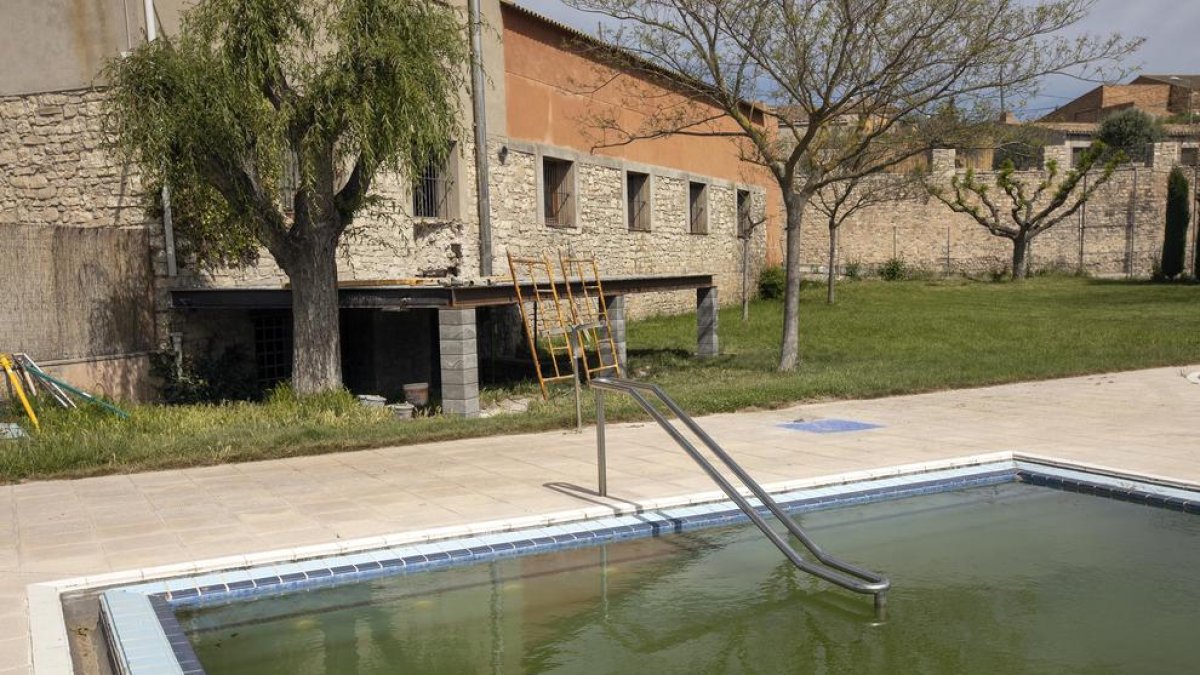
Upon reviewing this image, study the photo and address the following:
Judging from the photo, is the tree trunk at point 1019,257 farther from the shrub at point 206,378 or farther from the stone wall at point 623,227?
the shrub at point 206,378

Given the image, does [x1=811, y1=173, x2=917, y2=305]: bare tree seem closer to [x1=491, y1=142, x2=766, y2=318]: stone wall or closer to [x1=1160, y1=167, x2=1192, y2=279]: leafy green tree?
Result: [x1=491, y1=142, x2=766, y2=318]: stone wall

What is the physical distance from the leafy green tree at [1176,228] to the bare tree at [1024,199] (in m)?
1.93

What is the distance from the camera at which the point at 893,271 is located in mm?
31656

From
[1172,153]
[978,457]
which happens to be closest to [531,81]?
[978,457]

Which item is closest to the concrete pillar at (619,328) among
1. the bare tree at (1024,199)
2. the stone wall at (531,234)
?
the stone wall at (531,234)

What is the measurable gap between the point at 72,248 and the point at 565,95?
10069mm

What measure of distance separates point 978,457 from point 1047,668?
3547mm

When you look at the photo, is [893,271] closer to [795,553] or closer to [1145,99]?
[795,553]

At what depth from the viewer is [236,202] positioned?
9.98 meters

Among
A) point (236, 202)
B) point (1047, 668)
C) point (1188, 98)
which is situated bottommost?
point (1047, 668)

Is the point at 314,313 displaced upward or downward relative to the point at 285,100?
downward

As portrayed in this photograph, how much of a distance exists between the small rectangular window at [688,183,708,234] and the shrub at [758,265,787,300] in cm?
362

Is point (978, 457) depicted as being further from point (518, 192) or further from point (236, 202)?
point (518, 192)

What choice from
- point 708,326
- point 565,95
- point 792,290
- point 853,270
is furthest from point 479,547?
point 853,270
